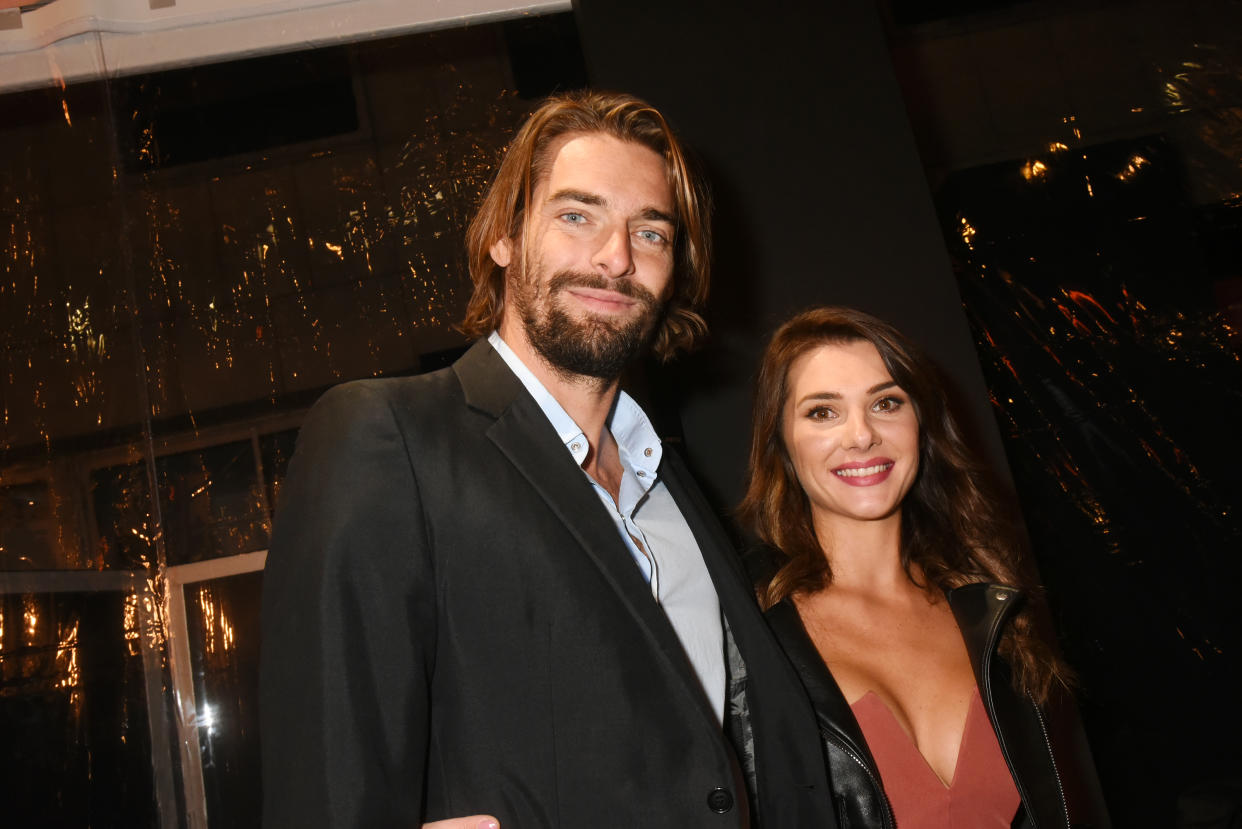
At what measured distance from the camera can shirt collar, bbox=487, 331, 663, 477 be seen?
5.13ft

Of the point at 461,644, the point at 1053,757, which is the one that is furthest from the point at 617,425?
the point at 1053,757

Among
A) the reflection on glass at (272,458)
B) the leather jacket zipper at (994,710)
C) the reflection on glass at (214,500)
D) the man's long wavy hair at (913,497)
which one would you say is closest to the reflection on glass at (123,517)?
the reflection on glass at (214,500)

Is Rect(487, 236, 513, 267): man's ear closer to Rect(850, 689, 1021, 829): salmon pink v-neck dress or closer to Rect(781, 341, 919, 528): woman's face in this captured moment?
Rect(781, 341, 919, 528): woman's face

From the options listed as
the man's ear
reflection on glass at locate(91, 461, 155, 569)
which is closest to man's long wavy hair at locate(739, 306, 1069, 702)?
the man's ear

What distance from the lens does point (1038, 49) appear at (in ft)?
10.5

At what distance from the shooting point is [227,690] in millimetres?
2404

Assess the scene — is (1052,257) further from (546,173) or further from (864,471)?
(546,173)

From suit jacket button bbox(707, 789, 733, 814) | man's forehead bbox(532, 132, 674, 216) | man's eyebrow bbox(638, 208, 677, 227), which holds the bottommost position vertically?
suit jacket button bbox(707, 789, 733, 814)

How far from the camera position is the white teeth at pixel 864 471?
6.35 ft

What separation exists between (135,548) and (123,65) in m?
1.48

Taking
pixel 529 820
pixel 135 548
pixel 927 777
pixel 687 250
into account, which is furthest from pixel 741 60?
pixel 135 548

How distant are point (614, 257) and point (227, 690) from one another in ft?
5.70

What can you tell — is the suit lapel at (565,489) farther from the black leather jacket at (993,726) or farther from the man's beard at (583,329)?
the black leather jacket at (993,726)

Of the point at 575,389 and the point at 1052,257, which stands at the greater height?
the point at 1052,257
